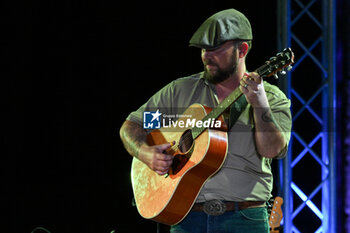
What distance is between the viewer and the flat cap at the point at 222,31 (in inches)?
94.9

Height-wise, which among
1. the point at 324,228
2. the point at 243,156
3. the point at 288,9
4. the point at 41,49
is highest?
the point at 288,9

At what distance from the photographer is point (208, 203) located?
2.22m

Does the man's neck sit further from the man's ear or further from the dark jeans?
the dark jeans

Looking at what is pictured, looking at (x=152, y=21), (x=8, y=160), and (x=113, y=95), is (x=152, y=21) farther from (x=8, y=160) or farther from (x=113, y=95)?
(x=8, y=160)

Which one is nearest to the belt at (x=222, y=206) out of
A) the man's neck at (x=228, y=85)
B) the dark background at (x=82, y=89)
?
the man's neck at (x=228, y=85)

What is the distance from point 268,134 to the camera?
2141mm

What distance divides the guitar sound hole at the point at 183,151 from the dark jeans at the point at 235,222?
0.29 metres

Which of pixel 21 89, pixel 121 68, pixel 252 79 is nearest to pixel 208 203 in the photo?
pixel 252 79

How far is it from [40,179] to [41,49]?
116 centimetres

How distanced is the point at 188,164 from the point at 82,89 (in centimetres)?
208

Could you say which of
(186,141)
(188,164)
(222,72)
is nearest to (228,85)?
(222,72)

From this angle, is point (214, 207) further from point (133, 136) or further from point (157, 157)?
point (133, 136)

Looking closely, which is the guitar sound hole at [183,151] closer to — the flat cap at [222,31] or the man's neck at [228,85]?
the man's neck at [228,85]

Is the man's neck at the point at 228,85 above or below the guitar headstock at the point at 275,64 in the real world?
below
